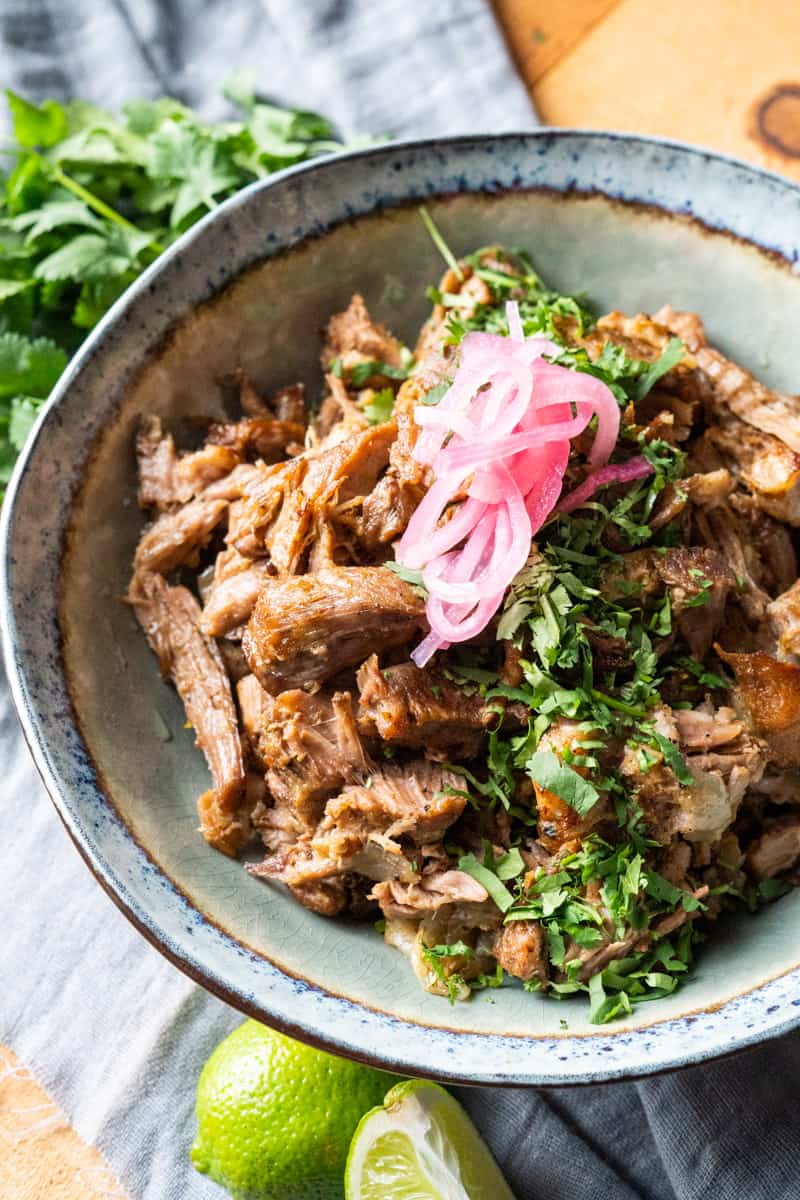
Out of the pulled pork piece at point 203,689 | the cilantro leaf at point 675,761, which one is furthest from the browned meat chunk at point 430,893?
the cilantro leaf at point 675,761

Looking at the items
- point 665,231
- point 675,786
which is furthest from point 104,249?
point 675,786

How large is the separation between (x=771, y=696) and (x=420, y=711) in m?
0.98

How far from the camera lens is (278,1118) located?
360cm

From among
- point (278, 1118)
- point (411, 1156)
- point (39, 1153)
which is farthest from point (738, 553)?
point (39, 1153)

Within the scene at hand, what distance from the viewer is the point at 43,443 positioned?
11.6 ft

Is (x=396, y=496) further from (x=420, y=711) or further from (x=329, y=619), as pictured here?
(x=420, y=711)

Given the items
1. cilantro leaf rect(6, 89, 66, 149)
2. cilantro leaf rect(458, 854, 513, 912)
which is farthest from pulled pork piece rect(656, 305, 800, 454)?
cilantro leaf rect(6, 89, 66, 149)

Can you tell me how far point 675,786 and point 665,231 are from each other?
6.60 ft

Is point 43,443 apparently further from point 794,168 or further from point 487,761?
point 794,168

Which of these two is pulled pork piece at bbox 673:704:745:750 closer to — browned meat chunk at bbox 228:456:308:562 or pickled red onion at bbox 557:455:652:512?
pickled red onion at bbox 557:455:652:512

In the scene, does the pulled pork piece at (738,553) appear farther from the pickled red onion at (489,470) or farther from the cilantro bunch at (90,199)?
the cilantro bunch at (90,199)

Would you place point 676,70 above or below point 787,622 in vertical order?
above

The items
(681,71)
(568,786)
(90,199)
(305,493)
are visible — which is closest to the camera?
(568,786)

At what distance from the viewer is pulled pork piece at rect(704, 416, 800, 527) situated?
11.6 ft
